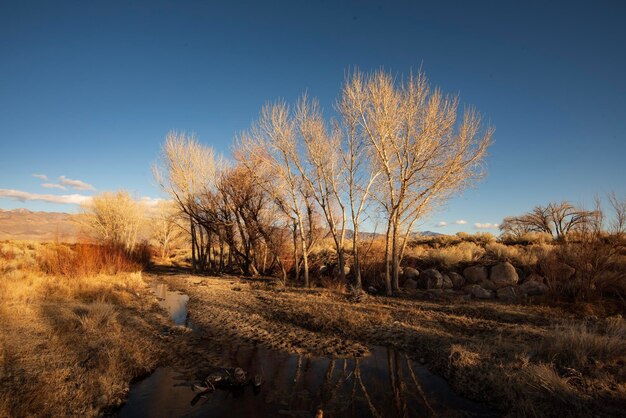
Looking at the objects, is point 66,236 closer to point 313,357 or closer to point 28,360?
point 28,360

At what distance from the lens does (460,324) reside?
8555mm

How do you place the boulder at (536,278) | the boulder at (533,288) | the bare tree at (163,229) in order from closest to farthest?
the boulder at (533,288) → the boulder at (536,278) → the bare tree at (163,229)

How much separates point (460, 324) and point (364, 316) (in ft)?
8.30

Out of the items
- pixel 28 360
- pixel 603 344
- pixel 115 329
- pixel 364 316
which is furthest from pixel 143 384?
pixel 603 344

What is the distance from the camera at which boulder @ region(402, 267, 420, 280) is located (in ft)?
52.0

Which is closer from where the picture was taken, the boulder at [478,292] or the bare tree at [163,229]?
the boulder at [478,292]

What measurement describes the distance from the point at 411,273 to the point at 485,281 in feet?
10.6

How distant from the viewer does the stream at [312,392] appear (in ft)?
15.6

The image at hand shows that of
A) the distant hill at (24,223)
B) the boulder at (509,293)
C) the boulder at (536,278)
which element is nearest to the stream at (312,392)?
the boulder at (509,293)

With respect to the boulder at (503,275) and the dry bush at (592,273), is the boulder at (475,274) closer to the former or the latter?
the boulder at (503,275)

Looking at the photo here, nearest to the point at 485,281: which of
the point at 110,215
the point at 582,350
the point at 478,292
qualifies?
the point at 478,292

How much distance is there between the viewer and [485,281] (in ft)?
46.7

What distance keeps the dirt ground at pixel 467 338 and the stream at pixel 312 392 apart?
44cm

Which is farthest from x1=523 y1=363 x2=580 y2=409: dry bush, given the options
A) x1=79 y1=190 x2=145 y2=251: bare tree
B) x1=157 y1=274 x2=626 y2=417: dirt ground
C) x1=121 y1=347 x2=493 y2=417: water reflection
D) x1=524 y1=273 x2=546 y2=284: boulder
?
x1=79 y1=190 x2=145 y2=251: bare tree
